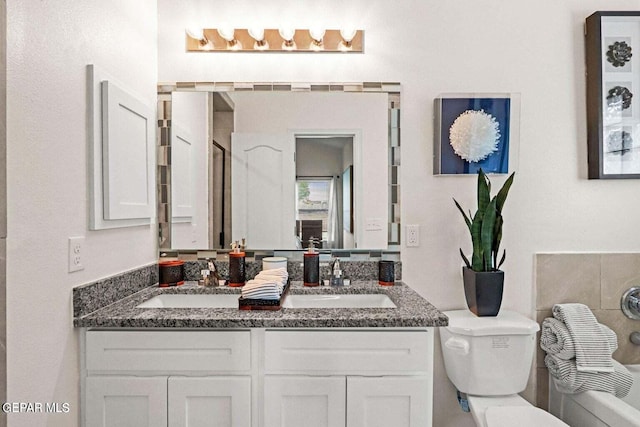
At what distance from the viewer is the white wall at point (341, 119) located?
2.11 m

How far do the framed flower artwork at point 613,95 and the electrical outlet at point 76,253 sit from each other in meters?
2.28

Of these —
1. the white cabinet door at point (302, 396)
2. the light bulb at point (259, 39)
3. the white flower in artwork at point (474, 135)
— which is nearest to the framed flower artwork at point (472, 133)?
the white flower in artwork at point (474, 135)

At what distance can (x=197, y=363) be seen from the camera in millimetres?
1485

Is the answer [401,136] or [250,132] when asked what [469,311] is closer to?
[401,136]

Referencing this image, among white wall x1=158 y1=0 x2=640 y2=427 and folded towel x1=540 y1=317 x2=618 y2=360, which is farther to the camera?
white wall x1=158 y1=0 x2=640 y2=427

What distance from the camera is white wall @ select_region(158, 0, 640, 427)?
2.12m

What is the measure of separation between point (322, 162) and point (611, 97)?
4.81 ft

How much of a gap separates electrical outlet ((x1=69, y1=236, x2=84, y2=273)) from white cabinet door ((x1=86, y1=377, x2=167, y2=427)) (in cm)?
40

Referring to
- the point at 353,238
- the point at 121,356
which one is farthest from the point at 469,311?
the point at 121,356

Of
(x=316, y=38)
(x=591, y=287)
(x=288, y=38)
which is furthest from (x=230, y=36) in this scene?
(x=591, y=287)

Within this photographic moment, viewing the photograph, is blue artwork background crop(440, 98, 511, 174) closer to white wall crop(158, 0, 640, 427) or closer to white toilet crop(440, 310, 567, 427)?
white wall crop(158, 0, 640, 427)

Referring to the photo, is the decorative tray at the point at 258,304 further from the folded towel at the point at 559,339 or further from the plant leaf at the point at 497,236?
the folded towel at the point at 559,339

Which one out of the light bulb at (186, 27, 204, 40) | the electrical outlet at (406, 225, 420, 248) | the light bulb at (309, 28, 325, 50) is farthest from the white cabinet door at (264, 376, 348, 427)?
the light bulb at (186, 27, 204, 40)

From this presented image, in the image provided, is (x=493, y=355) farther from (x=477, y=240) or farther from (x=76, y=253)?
(x=76, y=253)
